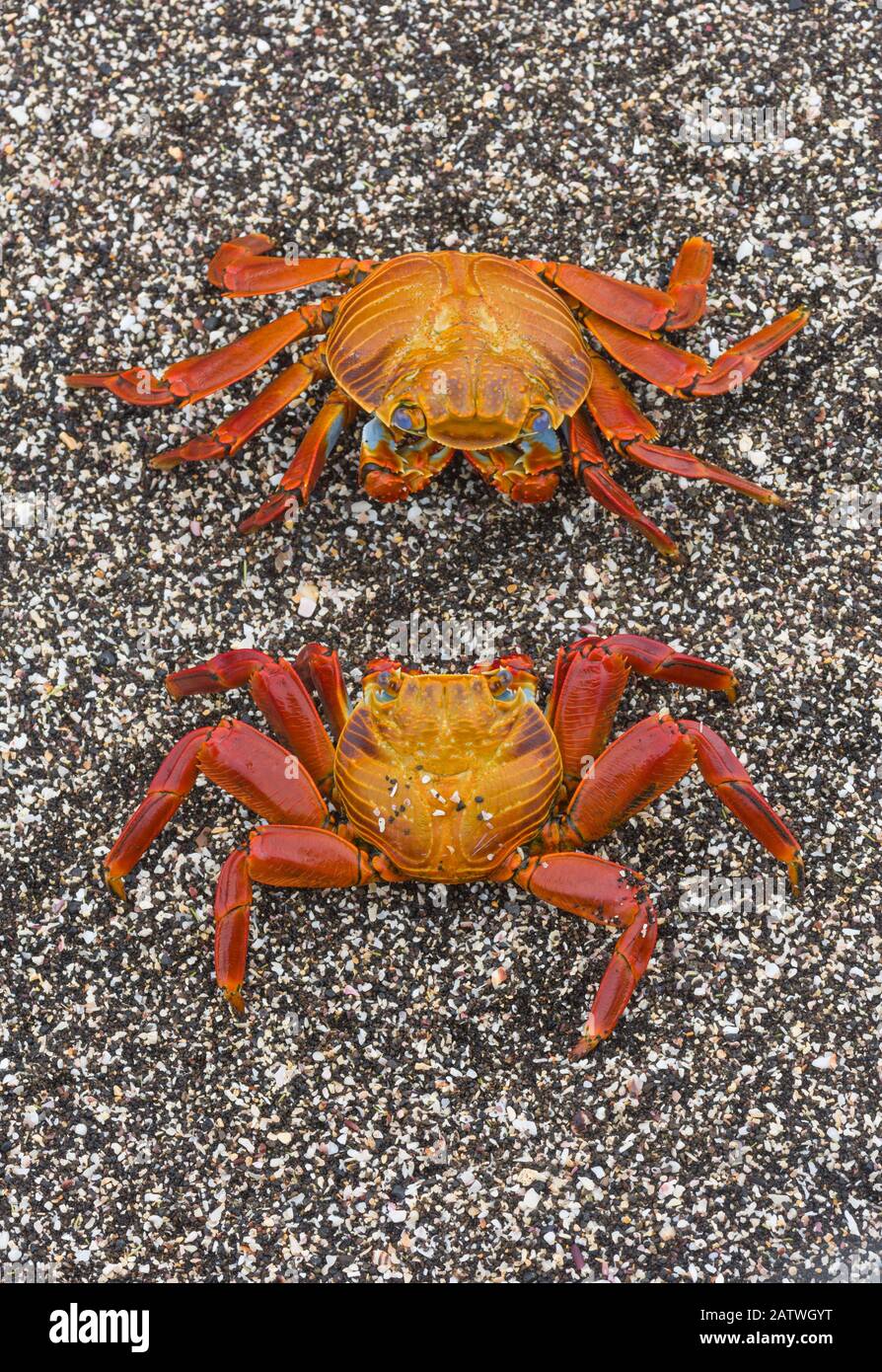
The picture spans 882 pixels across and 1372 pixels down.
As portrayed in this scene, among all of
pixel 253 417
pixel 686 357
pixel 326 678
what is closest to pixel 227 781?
pixel 326 678

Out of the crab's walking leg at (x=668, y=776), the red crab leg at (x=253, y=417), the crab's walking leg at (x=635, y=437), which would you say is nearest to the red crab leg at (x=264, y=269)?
the red crab leg at (x=253, y=417)

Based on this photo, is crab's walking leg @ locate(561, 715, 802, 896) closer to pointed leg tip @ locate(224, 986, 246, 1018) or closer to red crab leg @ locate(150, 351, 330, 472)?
pointed leg tip @ locate(224, 986, 246, 1018)

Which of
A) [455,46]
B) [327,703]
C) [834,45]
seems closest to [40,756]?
[327,703]

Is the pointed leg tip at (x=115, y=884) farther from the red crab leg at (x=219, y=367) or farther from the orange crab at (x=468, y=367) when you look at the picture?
the red crab leg at (x=219, y=367)

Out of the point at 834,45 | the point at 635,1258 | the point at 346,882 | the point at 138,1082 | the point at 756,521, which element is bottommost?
the point at 635,1258

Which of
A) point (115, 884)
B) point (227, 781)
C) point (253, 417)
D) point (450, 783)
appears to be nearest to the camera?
point (450, 783)

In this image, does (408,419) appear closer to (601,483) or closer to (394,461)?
(394,461)
